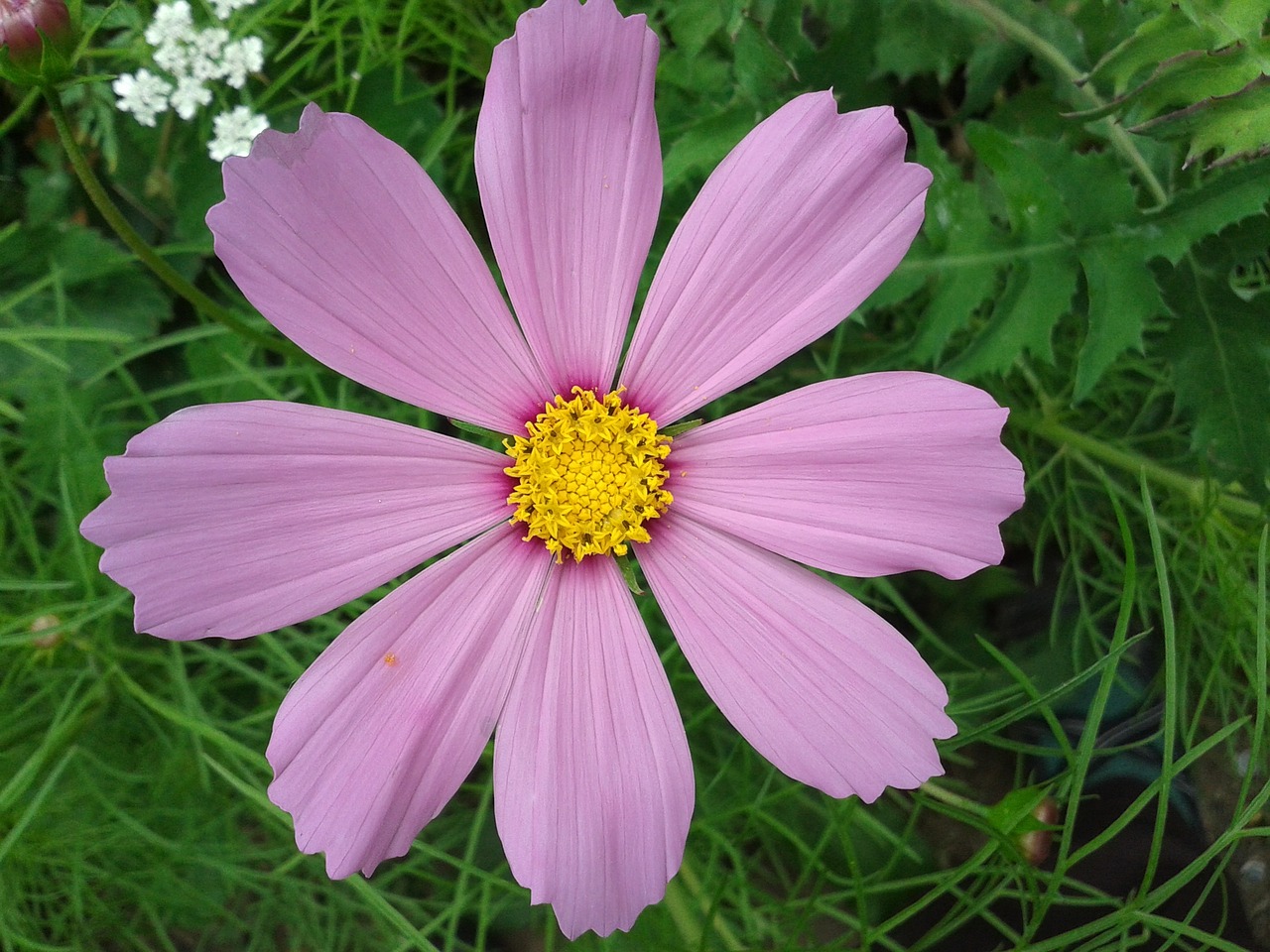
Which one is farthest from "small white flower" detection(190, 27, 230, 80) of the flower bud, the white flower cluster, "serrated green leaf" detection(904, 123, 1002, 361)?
"serrated green leaf" detection(904, 123, 1002, 361)

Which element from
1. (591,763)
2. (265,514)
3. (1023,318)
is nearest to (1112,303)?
(1023,318)

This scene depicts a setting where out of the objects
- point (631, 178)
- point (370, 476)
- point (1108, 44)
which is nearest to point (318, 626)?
point (370, 476)

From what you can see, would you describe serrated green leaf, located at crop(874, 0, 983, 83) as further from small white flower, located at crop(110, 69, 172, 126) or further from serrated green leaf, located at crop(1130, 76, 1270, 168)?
small white flower, located at crop(110, 69, 172, 126)

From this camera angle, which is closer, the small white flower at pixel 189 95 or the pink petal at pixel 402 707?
the pink petal at pixel 402 707

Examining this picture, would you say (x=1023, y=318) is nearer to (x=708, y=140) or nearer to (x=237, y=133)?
(x=708, y=140)

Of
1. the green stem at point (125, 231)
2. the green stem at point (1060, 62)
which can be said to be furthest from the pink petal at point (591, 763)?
the green stem at point (1060, 62)

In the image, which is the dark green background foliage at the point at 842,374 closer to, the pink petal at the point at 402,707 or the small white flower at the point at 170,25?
the small white flower at the point at 170,25
